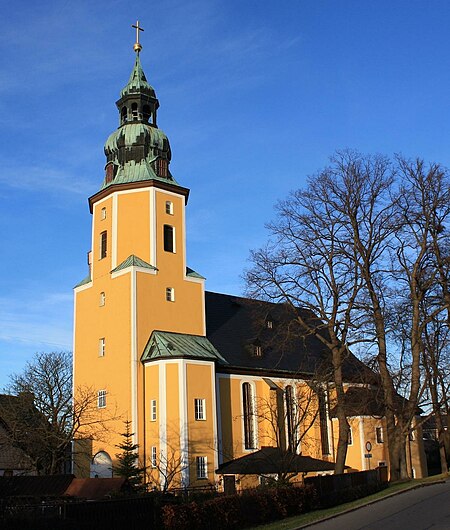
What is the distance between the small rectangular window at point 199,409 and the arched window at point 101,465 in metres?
5.61

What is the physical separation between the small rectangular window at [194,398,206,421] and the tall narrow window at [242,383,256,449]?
4881mm

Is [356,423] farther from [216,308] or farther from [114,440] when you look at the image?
[114,440]

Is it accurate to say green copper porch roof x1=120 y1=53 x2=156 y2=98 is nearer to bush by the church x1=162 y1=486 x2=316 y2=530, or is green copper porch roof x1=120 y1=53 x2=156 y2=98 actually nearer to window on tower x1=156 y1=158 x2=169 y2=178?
window on tower x1=156 y1=158 x2=169 y2=178

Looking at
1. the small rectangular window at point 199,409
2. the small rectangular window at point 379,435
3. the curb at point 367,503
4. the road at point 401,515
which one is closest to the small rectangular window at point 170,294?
the small rectangular window at point 199,409

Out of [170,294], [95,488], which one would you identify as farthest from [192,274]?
[95,488]

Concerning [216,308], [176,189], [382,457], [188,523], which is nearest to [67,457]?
[216,308]

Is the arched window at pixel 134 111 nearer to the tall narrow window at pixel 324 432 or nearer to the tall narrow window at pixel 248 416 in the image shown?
the tall narrow window at pixel 248 416

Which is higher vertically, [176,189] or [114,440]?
[176,189]

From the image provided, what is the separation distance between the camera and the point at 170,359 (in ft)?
118

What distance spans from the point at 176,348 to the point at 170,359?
3.08ft

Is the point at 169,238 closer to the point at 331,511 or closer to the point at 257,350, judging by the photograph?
the point at 257,350

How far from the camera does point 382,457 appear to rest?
46.2 m

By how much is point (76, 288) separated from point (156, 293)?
20.4 ft

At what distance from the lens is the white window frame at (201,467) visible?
35.1 meters
